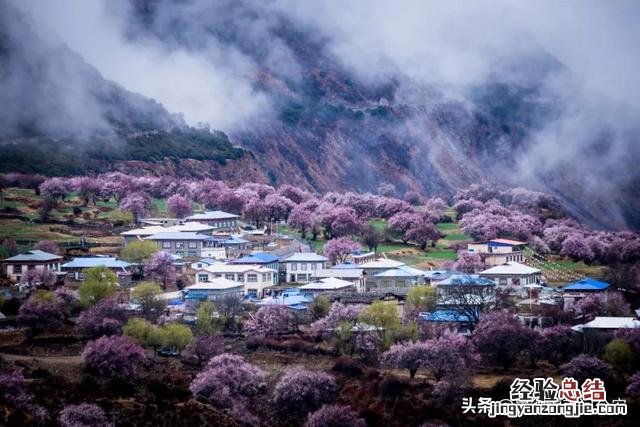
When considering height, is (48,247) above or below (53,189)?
below

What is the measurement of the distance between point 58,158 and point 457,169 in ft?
194

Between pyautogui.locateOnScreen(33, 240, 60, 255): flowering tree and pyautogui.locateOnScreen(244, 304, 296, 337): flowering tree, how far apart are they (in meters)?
14.8

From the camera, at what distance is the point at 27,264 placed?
53000mm

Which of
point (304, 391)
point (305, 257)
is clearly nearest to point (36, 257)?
point (305, 257)

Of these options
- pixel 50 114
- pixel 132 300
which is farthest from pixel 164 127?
pixel 132 300

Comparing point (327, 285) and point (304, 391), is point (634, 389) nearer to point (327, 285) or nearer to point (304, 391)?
point (304, 391)

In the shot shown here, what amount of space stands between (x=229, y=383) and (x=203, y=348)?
383cm

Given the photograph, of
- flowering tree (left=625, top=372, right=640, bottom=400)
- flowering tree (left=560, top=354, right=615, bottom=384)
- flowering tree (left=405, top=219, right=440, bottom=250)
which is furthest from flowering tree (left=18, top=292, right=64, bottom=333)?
flowering tree (left=405, top=219, right=440, bottom=250)

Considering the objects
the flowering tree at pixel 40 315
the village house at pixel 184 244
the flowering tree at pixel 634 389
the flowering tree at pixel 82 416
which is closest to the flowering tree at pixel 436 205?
the village house at pixel 184 244

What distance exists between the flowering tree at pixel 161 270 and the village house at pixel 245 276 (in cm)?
124

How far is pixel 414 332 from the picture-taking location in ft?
139

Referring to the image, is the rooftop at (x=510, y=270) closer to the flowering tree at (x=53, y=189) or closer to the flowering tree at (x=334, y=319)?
the flowering tree at (x=334, y=319)

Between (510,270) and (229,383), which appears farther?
(510,270)

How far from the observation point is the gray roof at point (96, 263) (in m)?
53.2
